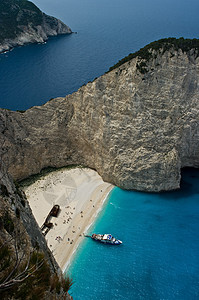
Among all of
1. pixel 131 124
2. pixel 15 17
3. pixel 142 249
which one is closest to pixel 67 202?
pixel 142 249

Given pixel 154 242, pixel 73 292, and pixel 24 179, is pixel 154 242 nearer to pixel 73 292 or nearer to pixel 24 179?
pixel 73 292

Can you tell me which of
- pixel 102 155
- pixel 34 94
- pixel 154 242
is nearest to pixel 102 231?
pixel 154 242

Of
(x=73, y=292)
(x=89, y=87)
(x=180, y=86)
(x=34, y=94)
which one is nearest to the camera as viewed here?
(x=73, y=292)

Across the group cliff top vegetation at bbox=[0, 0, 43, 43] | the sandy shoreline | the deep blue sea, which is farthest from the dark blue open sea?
cliff top vegetation at bbox=[0, 0, 43, 43]

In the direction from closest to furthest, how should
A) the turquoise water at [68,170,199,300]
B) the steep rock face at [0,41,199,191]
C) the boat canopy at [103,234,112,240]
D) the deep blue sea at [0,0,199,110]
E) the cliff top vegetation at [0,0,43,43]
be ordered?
the turquoise water at [68,170,199,300]
the boat canopy at [103,234,112,240]
the steep rock face at [0,41,199,191]
the deep blue sea at [0,0,199,110]
the cliff top vegetation at [0,0,43,43]

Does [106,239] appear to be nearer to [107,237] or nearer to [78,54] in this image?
[107,237]

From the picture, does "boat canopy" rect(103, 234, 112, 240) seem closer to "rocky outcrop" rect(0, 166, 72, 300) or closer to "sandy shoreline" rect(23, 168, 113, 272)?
"sandy shoreline" rect(23, 168, 113, 272)
